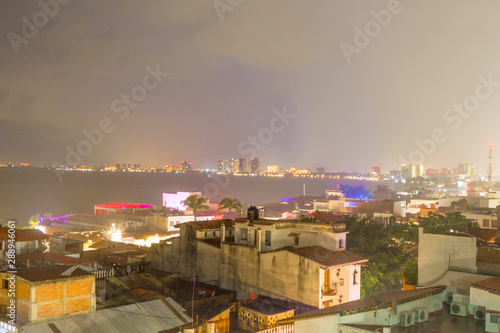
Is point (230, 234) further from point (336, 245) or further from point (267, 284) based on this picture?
point (336, 245)

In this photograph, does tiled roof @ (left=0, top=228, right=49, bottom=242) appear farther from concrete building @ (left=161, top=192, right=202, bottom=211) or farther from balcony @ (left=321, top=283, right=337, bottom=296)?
concrete building @ (left=161, top=192, right=202, bottom=211)

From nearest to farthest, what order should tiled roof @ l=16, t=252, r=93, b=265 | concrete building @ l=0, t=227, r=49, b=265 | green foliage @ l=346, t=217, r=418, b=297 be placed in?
tiled roof @ l=16, t=252, r=93, b=265 < green foliage @ l=346, t=217, r=418, b=297 < concrete building @ l=0, t=227, r=49, b=265

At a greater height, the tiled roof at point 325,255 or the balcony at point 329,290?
the tiled roof at point 325,255

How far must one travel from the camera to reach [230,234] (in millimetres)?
25125

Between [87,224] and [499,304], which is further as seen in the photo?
[87,224]

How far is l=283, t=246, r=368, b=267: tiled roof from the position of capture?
19.9 meters

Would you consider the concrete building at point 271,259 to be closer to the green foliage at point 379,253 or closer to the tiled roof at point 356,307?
the green foliage at point 379,253

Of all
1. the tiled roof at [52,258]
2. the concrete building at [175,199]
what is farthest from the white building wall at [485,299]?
the concrete building at [175,199]

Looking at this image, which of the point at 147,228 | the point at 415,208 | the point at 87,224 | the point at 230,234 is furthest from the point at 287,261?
the point at 415,208

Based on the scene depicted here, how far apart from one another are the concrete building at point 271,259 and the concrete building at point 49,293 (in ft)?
30.1

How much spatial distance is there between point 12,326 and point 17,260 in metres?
12.7

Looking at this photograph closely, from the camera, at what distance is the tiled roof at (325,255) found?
65.4 feet

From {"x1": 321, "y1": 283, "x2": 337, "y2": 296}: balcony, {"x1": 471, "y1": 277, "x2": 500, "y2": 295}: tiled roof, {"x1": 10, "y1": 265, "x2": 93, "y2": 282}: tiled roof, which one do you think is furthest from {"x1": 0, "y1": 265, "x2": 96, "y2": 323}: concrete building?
{"x1": 471, "y1": 277, "x2": 500, "y2": 295}: tiled roof

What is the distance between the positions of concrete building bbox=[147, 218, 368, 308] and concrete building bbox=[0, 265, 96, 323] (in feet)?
30.1
